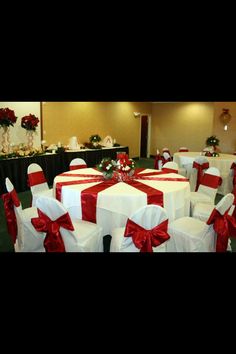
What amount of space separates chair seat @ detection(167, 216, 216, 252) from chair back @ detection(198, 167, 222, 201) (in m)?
1.23

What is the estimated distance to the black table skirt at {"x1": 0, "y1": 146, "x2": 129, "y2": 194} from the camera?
5.52 metres

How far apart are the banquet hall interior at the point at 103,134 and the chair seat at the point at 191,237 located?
8.5 inches

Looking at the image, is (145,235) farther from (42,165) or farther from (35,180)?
(42,165)

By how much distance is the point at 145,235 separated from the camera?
229 centimetres

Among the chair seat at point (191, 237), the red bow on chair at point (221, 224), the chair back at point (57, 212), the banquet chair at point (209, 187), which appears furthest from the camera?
the banquet chair at point (209, 187)

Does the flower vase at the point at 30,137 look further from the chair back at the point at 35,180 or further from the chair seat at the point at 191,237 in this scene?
the chair seat at the point at 191,237

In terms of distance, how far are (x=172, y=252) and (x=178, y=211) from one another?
48cm

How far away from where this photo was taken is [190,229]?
272cm

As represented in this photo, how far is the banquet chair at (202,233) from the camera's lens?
2.50 metres

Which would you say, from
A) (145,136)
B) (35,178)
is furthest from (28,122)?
(145,136)

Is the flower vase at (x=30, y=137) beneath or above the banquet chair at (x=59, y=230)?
above

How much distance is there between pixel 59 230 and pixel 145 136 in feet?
33.0

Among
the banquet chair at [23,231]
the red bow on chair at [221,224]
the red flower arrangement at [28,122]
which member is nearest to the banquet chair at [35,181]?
the banquet chair at [23,231]
